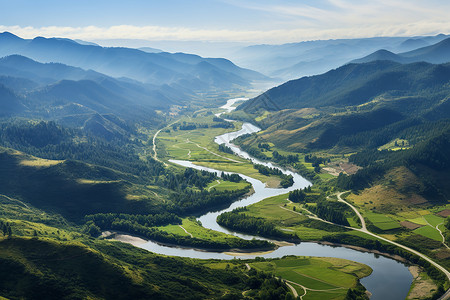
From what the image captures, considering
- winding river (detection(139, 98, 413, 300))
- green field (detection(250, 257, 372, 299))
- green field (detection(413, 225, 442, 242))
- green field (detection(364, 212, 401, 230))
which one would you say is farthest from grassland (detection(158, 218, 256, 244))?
green field (detection(413, 225, 442, 242))

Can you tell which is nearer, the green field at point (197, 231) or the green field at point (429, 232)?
the green field at point (429, 232)

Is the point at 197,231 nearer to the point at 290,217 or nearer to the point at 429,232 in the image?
the point at 290,217

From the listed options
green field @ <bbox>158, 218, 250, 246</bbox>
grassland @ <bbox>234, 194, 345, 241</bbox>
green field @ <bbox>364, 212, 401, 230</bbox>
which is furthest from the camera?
grassland @ <bbox>234, 194, 345, 241</bbox>

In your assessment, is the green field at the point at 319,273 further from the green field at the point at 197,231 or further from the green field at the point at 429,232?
the green field at the point at 429,232

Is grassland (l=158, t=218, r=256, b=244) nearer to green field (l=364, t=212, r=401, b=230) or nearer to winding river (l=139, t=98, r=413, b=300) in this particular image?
winding river (l=139, t=98, r=413, b=300)

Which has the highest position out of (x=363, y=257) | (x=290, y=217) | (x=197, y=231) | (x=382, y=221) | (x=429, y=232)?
(x=429, y=232)

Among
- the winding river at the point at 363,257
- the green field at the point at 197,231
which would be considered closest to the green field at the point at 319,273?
the winding river at the point at 363,257

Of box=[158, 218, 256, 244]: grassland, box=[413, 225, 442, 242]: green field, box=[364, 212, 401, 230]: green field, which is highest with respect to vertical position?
box=[413, 225, 442, 242]: green field

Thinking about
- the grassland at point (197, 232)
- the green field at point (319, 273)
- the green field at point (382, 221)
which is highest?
the green field at point (382, 221)

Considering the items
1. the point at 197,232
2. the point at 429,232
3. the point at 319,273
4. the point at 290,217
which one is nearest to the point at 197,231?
the point at 197,232

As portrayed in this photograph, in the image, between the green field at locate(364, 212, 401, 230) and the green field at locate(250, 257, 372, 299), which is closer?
the green field at locate(250, 257, 372, 299)

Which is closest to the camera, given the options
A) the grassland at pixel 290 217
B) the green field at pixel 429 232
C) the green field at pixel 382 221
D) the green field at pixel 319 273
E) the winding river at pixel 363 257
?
the green field at pixel 319 273

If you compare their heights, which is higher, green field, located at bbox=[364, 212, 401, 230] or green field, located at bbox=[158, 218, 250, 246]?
green field, located at bbox=[364, 212, 401, 230]

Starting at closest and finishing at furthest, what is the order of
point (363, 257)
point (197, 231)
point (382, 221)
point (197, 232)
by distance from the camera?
point (363, 257) < point (197, 232) < point (197, 231) < point (382, 221)
